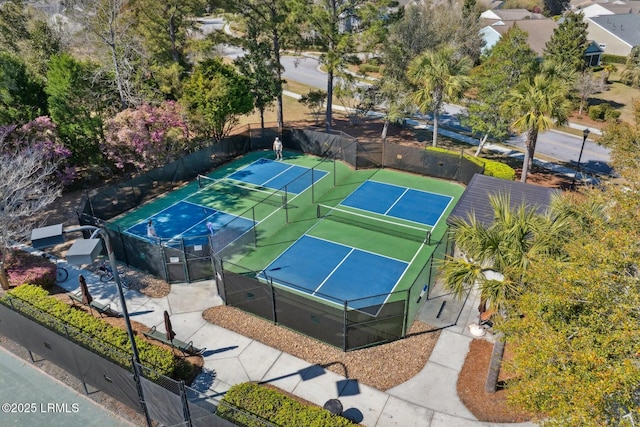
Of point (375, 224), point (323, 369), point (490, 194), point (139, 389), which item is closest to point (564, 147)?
point (490, 194)

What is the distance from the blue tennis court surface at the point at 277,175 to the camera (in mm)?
25438

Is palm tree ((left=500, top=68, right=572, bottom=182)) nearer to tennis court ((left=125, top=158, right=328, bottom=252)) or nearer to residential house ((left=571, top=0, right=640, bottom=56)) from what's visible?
tennis court ((left=125, top=158, right=328, bottom=252))

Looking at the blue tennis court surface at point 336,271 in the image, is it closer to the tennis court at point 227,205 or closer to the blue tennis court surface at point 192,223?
the tennis court at point 227,205

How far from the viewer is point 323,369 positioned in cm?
1348

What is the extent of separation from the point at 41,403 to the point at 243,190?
1442cm

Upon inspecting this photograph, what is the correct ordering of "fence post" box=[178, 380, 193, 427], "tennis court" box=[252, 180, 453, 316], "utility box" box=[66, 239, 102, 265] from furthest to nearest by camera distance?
"tennis court" box=[252, 180, 453, 316] < "fence post" box=[178, 380, 193, 427] < "utility box" box=[66, 239, 102, 265]

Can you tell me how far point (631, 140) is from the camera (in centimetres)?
1973

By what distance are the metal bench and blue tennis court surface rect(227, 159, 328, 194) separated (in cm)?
1214

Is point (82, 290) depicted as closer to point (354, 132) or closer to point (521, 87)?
point (521, 87)

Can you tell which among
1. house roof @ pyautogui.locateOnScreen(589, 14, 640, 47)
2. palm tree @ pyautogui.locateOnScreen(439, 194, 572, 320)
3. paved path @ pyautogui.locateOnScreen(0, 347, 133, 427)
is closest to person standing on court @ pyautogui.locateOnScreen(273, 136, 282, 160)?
paved path @ pyautogui.locateOnScreen(0, 347, 133, 427)

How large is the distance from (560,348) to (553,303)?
85 cm

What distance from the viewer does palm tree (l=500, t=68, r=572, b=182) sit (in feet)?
68.3

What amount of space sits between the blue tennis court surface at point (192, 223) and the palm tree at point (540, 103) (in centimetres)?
1378

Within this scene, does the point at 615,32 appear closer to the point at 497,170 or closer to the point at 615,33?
the point at 615,33
